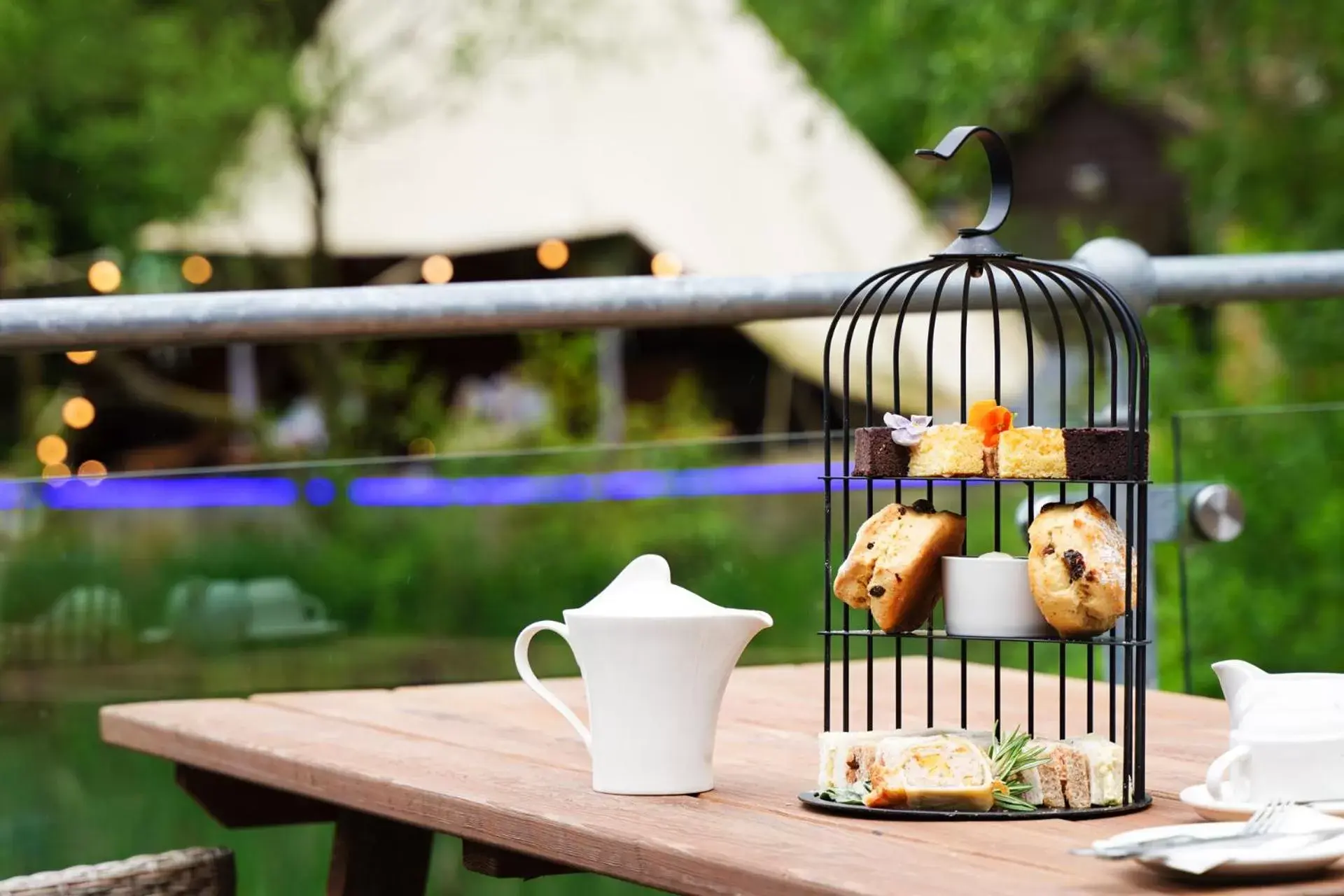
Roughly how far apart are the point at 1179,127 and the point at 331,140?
791 cm

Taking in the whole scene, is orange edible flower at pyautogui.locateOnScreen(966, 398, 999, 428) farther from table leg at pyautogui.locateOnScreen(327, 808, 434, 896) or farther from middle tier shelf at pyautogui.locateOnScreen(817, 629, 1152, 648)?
table leg at pyautogui.locateOnScreen(327, 808, 434, 896)

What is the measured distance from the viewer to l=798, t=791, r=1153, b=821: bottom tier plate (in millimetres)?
1172

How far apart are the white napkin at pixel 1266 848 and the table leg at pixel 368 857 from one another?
0.95 metres

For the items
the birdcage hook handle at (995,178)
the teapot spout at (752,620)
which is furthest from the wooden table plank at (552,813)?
the birdcage hook handle at (995,178)

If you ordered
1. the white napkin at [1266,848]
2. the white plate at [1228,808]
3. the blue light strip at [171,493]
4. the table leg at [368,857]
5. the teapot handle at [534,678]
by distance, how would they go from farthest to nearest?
the blue light strip at [171,493] → the table leg at [368,857] → the teapot handle at [534,678] → the white plate at [1228,808] → the white napkin at [1266,848]

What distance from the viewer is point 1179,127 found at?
48.2 feet

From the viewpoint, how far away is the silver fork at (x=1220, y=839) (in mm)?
987

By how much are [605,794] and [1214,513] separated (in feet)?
4.34

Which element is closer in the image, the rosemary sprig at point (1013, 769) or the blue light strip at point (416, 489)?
the rosemary sprig at point (1013, 769)

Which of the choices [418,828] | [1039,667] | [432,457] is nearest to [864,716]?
[418,828]

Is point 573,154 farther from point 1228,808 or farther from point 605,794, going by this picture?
point 1228,808

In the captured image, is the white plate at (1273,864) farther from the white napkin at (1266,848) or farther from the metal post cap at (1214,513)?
the metal post cap at (1214,513)

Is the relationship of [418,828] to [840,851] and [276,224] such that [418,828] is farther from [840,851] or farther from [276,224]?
[276,224]

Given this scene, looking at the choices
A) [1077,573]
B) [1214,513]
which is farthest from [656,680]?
[1214,513]
